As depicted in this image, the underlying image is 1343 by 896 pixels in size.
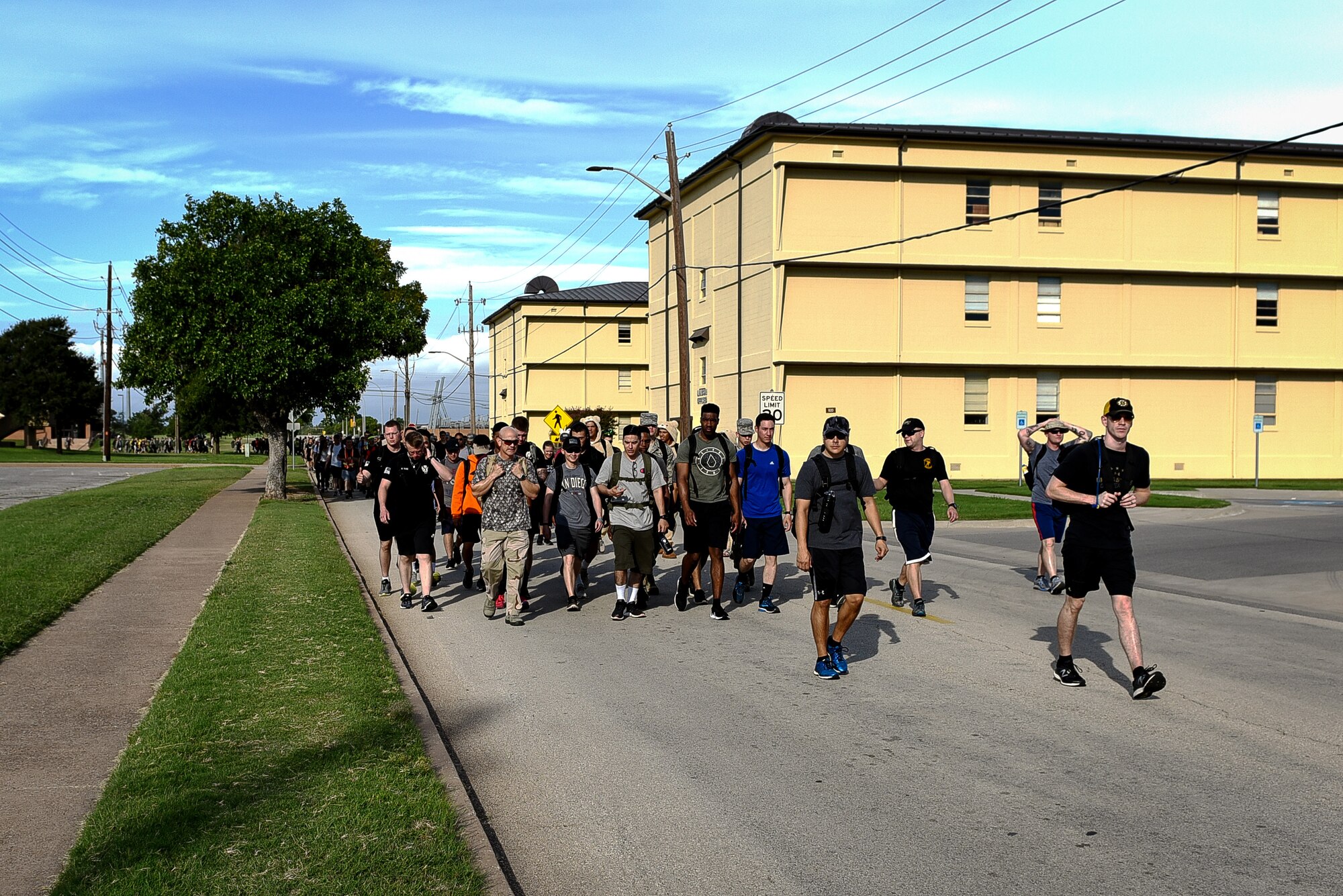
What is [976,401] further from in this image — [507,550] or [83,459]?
[83,459]

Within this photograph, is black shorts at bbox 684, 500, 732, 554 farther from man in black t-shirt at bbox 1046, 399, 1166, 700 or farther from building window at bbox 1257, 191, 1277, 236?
building window at bbox 1257, 191, 1277, 236

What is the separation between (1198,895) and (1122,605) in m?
3.47

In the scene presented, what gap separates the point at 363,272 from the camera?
103 feet

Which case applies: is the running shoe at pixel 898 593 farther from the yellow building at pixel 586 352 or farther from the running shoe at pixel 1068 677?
the yellow building at pixel 586 352

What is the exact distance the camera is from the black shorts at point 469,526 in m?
13.2

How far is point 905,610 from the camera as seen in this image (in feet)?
38.2

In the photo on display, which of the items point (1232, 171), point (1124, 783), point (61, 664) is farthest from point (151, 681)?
point (1232, 171)

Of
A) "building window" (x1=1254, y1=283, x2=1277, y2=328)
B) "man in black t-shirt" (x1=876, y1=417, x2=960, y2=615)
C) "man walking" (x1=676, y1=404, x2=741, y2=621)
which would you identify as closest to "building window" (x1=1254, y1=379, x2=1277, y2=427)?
"building window" (x1=1254, y1=283, x2=1277, y2=328)

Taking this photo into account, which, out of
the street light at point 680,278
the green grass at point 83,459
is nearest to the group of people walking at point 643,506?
the street light at point 680,278

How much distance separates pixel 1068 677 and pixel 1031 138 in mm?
35244

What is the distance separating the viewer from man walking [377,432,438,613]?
1215cm

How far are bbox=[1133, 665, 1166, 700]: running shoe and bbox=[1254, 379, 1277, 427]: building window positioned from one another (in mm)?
40594

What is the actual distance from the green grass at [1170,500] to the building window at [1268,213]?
16565 millimetres

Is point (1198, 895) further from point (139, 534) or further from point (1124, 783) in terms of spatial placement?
point (139, 534)
